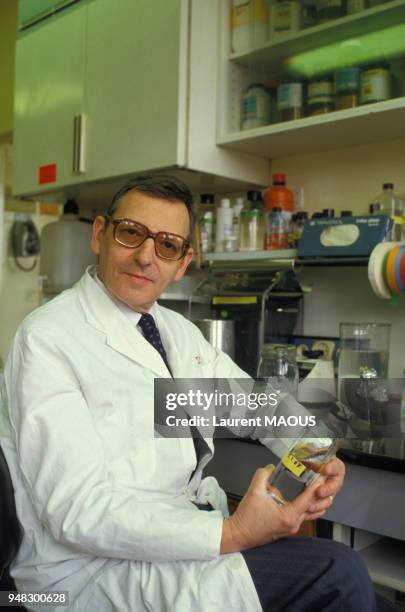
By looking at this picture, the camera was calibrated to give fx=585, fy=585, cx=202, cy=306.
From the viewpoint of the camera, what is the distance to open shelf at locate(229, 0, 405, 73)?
173 centimetres

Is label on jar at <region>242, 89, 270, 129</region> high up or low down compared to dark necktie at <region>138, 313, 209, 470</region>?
up

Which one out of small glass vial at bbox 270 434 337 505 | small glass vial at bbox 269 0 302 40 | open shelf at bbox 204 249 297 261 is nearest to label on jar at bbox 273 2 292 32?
small glass vial at bbox 269 0 302 40

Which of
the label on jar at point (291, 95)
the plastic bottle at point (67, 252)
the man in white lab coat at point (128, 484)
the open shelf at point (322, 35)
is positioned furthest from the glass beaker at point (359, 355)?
the plastic bottle at point (67, 252)

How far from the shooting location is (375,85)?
1.71m

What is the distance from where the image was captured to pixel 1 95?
11.9ft

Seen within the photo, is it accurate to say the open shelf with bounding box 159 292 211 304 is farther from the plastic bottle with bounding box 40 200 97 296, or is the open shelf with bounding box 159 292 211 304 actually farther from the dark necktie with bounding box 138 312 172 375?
the dark necktie with bounding box 138 312 172 375

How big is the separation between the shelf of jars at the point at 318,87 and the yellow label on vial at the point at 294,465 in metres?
1.07

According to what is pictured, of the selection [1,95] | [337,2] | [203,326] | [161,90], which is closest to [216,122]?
[161,90]

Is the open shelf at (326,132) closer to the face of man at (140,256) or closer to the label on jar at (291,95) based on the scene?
the label on jar at (291,95)

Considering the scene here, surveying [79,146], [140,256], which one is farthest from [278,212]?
[140,256]

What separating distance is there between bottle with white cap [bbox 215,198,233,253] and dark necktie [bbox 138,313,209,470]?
2.77 feet

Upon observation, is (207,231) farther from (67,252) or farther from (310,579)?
(310,579)

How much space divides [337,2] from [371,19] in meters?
0.14

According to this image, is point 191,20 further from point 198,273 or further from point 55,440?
point 55,440
